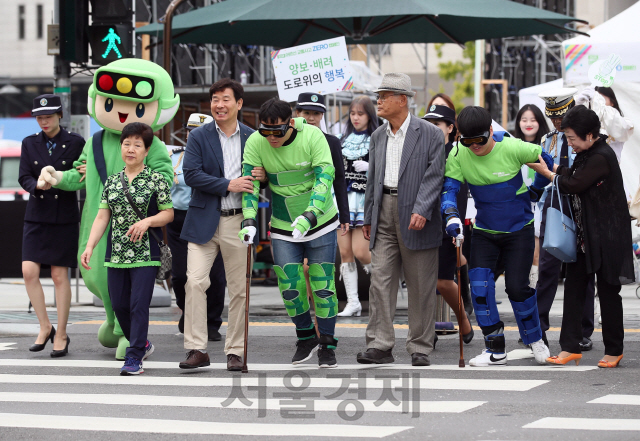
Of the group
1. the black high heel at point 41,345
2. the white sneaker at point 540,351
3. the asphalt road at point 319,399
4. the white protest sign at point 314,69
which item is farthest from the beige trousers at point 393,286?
the white protest sign at point 314,69

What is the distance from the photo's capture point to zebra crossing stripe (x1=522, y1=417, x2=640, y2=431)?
527 centimetres

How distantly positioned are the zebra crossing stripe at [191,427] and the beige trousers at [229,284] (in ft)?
5.20

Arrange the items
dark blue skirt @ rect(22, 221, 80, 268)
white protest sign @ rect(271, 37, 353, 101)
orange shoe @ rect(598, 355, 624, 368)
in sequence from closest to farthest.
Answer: orange shoe @ rect(598, 355, 624, 368) → dark blue skirt @ rect(22, 221, 80, 268) → white protest sign @ rect(271, 37, 353, 101)

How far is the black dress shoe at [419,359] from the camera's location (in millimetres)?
7246

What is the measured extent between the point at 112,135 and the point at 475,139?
2.81 m

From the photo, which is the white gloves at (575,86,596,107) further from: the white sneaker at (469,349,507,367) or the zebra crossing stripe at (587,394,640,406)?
the zebra crossing stripe at (587,394,640,406)

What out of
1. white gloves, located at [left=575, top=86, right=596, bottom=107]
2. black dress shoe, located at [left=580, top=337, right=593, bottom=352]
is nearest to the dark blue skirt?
black dress shoe, located at [left=580, top=337, right=593, bottom=352]

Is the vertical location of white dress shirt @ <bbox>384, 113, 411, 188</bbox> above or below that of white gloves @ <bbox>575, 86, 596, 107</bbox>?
below

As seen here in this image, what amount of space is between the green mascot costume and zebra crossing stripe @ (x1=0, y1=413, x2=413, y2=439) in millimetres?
2038

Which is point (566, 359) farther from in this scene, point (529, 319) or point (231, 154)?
point (231, 154)

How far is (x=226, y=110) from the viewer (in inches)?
292

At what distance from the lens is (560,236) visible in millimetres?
7172

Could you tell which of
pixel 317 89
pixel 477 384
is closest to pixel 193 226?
pixel 477 384

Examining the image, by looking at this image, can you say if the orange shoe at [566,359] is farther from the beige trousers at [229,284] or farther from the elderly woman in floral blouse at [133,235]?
the elderly woman in floral blouse at [133,235]
